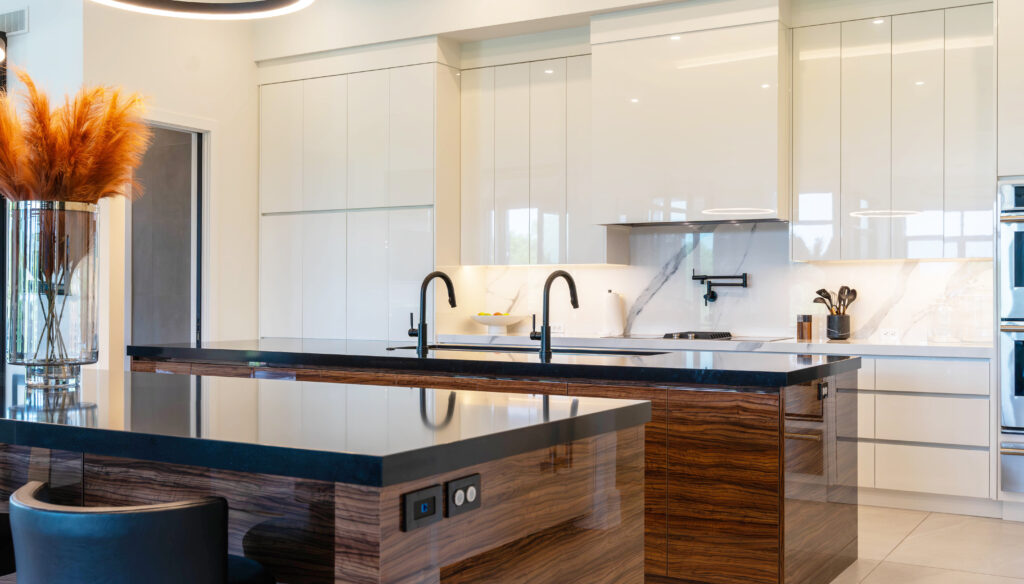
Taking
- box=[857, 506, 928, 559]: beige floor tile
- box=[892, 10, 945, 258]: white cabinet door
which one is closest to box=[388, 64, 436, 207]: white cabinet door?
box=[892, 10, 945, 258]: white cabinet door

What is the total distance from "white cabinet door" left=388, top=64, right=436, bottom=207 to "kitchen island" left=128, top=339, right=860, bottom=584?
2957mm

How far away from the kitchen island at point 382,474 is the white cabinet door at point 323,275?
164 inches

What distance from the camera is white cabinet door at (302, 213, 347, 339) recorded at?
6512 millimetres

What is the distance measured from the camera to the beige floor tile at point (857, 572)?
3.51 m

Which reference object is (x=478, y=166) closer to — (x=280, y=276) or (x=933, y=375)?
(x=280, y=276)

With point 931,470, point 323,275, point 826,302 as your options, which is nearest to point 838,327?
point 826,302

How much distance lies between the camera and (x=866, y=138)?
520 cm

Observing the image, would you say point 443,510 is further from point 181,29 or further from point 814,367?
point 181,29

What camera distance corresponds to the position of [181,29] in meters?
6.14

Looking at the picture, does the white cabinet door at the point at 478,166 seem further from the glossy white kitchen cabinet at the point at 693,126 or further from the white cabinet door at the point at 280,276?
the white cabinet door at the point at 280,276

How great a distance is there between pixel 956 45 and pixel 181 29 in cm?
464

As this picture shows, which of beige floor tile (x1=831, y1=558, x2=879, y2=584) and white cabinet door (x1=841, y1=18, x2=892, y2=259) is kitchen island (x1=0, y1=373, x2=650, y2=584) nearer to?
beige floor tile (x1=831, y1=558, x2=879, y2=584)

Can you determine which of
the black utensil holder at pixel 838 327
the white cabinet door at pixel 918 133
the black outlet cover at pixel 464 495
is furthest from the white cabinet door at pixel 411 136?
the black outlet cover at pixel 464 495

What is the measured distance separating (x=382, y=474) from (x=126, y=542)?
416 mm
